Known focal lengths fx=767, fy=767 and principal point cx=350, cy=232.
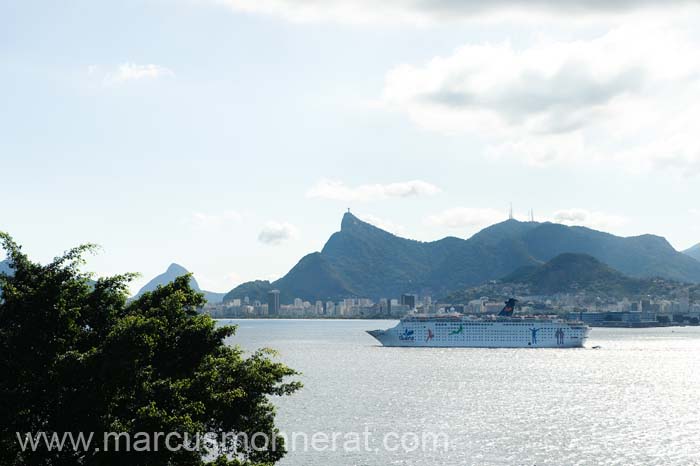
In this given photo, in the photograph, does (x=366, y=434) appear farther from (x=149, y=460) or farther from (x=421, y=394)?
(x=149, y=460)

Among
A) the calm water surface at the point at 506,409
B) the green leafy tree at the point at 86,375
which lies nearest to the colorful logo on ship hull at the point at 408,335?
the calm water surface at the point at 506,409

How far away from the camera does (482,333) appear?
568ft

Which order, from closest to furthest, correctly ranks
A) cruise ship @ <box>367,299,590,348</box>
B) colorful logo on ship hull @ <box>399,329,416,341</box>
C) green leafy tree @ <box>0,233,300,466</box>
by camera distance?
green leafy tree @ <box>0,233,300,466</box> < cruise ship @ <box>367,299,590,348</box> < colorful logo on ship hull @ <box>399,329,416,341</box>

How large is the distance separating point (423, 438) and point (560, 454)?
411 inches

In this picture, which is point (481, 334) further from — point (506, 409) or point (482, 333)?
point (506, 409)

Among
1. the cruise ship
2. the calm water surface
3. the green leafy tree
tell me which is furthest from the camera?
the cruise ship

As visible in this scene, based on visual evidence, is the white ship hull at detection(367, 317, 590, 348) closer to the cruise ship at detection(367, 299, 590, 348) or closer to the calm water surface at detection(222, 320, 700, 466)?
the cruise ship at detection(367, 299, 590, 348)

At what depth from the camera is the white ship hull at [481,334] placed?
172 m

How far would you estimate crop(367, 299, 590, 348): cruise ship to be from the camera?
6777 inches

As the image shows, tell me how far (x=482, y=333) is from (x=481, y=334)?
32 centimetres

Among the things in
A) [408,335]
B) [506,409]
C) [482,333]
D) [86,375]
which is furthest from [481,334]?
[86,375]

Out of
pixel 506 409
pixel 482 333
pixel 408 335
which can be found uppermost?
pixel 482 333

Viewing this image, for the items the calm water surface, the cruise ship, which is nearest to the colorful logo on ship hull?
the cruise ship

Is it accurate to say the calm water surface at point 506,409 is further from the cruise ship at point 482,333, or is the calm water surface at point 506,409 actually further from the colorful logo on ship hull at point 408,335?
the colorful logo on ship hull at point 408,335
